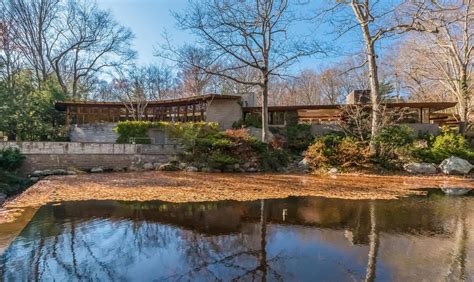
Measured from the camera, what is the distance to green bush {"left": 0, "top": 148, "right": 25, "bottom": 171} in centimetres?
1242

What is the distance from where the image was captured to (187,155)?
Result: 53.4ft

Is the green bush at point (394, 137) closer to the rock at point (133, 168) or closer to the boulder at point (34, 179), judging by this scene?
the rock at point (133, 168)

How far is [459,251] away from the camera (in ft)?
13.8

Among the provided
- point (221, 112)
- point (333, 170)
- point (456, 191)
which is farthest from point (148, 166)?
point (456, 191)

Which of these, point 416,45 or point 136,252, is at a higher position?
point 416,45

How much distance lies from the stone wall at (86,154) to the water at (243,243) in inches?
332

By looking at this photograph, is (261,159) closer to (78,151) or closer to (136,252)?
(78,151)

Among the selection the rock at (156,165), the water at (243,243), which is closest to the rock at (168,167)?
the rock at (156,165)

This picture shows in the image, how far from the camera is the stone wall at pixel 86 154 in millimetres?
13656

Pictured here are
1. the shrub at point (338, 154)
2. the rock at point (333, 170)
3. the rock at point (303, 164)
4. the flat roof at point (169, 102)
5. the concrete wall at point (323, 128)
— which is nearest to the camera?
the rock at point (333, 170)

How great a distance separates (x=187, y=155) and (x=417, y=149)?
12.1 meters

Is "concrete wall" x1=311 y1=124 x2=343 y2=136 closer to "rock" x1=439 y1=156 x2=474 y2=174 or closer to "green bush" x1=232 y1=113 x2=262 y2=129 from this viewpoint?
"green bush" x1=232 y1=113 x2=262 y2=129

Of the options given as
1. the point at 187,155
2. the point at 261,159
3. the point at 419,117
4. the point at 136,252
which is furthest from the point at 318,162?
the point at 136,252

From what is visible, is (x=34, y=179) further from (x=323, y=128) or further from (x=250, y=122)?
(x=323, y=128)
